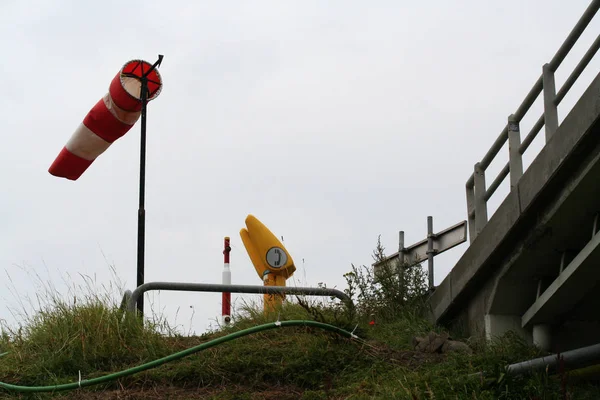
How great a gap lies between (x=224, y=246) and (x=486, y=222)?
3.96 meters

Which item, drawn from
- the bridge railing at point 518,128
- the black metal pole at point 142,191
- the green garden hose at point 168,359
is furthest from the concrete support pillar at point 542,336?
the black metal pole at point 142,191

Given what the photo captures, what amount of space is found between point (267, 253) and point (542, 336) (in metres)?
3.66

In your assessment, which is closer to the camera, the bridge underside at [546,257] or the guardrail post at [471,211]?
the bridge underside at [546,257]

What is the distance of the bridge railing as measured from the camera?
8.34m

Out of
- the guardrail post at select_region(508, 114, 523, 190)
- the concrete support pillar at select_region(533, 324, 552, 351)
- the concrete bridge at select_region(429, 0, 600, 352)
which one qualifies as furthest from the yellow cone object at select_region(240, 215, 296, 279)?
the concrete support pillar at select_region(533, 324, 552, 351)

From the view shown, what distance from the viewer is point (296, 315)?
368 inches

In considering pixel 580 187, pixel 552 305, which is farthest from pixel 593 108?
pixel 552 305

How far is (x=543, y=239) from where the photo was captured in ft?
28.5

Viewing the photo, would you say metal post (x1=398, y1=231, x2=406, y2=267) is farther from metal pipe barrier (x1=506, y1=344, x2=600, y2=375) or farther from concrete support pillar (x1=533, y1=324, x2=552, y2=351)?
metal pipe barrier (x1=506, y1=344, x2=600, y2=375)

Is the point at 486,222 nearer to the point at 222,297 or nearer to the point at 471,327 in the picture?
the point at 471,327

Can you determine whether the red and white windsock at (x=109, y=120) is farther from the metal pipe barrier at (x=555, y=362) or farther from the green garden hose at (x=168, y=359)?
the metal pipe barrier at (x=555, y=362)

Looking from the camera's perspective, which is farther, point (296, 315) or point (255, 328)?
point (296, 315)

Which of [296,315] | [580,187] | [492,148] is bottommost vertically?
[296,315]

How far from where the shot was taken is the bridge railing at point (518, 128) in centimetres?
834
